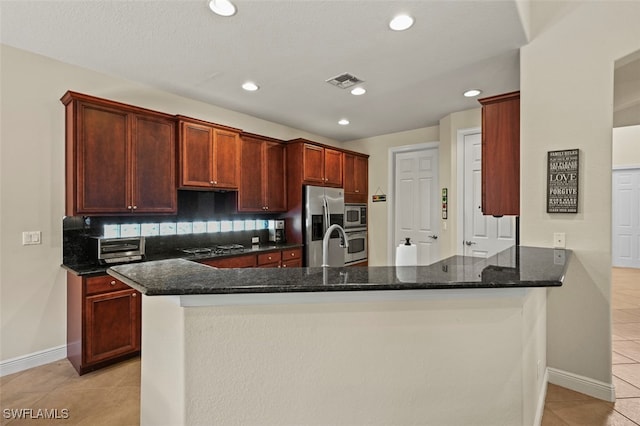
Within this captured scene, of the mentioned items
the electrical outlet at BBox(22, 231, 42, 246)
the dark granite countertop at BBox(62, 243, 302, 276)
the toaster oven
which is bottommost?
the dark granite countertop at BBox(62, 243, 302, 276)

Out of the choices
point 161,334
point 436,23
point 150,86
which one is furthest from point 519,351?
point 150,86

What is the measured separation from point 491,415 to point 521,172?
1.80 m

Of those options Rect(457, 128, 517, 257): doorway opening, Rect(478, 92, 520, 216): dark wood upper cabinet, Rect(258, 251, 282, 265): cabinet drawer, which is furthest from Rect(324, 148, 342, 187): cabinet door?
Rect(478, 92, 520, 216): dark wood upper cabinet

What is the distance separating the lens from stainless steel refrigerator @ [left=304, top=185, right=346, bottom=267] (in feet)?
14.4

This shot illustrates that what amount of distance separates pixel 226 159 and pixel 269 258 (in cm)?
129

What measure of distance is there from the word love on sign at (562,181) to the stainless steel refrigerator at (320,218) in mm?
2743

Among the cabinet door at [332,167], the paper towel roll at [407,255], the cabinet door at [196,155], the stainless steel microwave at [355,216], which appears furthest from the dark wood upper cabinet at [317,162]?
the paper towel roll at [407,255]

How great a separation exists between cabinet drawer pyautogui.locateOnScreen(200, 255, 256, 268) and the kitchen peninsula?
1.86m

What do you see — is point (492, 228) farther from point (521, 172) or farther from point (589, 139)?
point (589, 139)

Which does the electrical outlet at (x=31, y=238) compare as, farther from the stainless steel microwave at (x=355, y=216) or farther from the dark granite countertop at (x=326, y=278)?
the stainless steel microwave at (x=355, y=216)

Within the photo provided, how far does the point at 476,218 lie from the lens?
406cm

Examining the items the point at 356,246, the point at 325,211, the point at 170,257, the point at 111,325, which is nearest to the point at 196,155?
the point at 170,257

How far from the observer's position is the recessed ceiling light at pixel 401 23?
2.09 meters

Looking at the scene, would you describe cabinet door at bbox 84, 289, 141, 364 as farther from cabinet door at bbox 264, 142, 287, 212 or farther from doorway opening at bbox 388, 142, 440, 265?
doorway opening at bbox 388, 142, 440, 265
